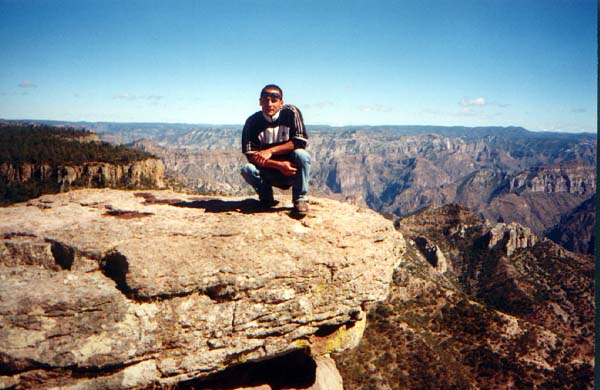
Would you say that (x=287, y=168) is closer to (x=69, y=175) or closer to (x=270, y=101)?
(x=270, y=101)

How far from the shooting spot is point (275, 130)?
384 inches

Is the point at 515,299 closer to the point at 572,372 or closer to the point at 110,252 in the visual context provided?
the point at 572,372

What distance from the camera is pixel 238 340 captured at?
26.6 ft

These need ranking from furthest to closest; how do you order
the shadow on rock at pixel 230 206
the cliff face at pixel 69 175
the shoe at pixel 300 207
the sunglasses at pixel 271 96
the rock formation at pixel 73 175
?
1. the rock formation at pixel 73 175
2. the cliff face at pixel 69 175
3. the shadow on rock at pixel 230 206
4. the shoe at pixel 300 207
5. the sunglasses at pixel 271 96

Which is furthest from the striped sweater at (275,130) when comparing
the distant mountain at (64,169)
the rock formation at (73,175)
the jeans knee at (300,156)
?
the distant mountain at (64,169)

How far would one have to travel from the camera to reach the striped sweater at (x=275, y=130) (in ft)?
31.4

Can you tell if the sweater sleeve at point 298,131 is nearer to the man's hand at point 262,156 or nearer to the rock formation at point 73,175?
the man's hand at point 262,156

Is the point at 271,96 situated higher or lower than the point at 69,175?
higher

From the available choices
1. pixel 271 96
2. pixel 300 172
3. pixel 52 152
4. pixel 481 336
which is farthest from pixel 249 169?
pixel 52 152

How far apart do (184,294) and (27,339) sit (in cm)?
281

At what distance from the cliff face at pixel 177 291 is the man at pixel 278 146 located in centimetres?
107

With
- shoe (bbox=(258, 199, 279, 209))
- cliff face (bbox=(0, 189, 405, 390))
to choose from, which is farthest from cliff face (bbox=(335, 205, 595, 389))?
shoe (bbox=(258, 199, 279, 209))

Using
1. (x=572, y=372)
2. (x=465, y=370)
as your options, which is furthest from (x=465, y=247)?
(x=465, y=370)

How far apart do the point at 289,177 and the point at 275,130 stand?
55.0 inches
